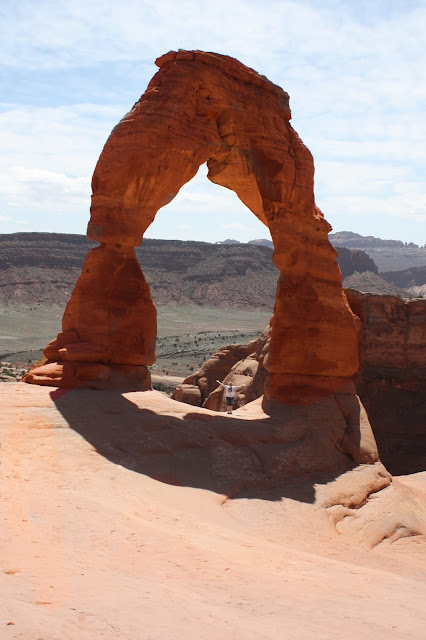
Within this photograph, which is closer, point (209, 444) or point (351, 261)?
point (209, 444)

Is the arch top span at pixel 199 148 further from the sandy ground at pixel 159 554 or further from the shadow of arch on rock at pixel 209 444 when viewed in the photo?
the sandy ground at pixel 159 554

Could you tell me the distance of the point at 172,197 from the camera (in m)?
12.7

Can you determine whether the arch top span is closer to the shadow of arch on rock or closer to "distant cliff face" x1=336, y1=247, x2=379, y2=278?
the shadow of arch on rock

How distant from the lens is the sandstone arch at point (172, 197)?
39.2ft

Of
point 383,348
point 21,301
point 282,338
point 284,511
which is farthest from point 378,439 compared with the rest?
point 21,301

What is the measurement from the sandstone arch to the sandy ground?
150cm

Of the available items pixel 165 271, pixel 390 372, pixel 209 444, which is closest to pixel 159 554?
pixel 209 444

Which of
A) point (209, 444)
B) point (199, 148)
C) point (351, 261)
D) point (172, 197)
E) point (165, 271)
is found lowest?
point (209, 444)

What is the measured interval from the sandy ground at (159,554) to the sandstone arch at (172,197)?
150 cm

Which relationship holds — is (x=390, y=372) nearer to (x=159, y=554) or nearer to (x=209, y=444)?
(x=209, y=444)

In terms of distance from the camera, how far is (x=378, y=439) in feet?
72.6

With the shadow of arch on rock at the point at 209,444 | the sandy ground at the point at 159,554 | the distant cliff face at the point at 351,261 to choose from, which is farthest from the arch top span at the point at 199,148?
the distant cliff face at the point at 351,261

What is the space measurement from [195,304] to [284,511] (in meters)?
81.9

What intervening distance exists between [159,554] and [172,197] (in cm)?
806
